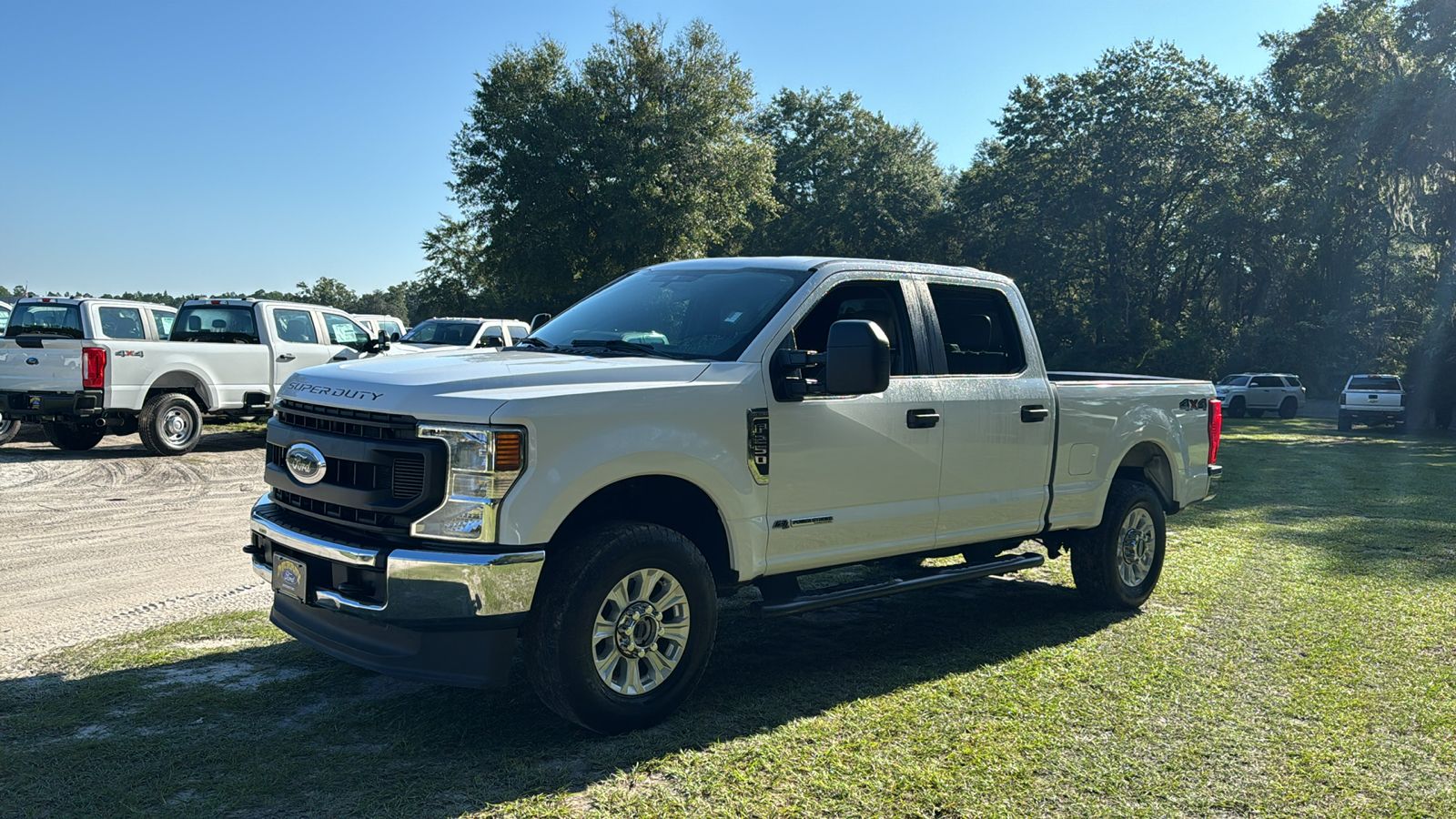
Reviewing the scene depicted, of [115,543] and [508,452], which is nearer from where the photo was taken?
[508,452]

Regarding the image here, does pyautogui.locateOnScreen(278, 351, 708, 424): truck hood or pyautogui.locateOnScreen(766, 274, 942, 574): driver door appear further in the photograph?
pyautogui.locateOnScreen(766, 274, 942, 574): driver door

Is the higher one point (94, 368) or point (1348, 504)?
point (94, 368)

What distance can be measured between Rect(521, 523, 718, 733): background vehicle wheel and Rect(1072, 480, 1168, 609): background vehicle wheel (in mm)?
3242

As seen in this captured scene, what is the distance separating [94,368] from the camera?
1338cm

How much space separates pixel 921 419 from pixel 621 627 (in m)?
1.98

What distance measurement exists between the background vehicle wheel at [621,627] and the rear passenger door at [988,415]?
68.4 inches

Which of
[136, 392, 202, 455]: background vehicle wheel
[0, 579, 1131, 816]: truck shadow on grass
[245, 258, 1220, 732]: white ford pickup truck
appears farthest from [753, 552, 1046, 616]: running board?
[136, 392, 202, 455]: background vehicle wheel

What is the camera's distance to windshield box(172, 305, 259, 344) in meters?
15.1

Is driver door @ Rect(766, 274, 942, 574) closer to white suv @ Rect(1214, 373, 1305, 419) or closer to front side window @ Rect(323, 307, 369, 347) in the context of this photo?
front side window @ Rect(323, 307, 369, 347)

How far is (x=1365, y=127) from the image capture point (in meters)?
35.0

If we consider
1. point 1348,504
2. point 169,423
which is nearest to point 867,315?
point 1348,504

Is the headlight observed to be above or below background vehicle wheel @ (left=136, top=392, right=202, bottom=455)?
above

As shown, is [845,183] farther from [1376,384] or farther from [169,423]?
[169,423]

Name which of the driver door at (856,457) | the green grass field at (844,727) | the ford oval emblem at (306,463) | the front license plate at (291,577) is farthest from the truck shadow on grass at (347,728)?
the ford oval emblem at (306,463)
